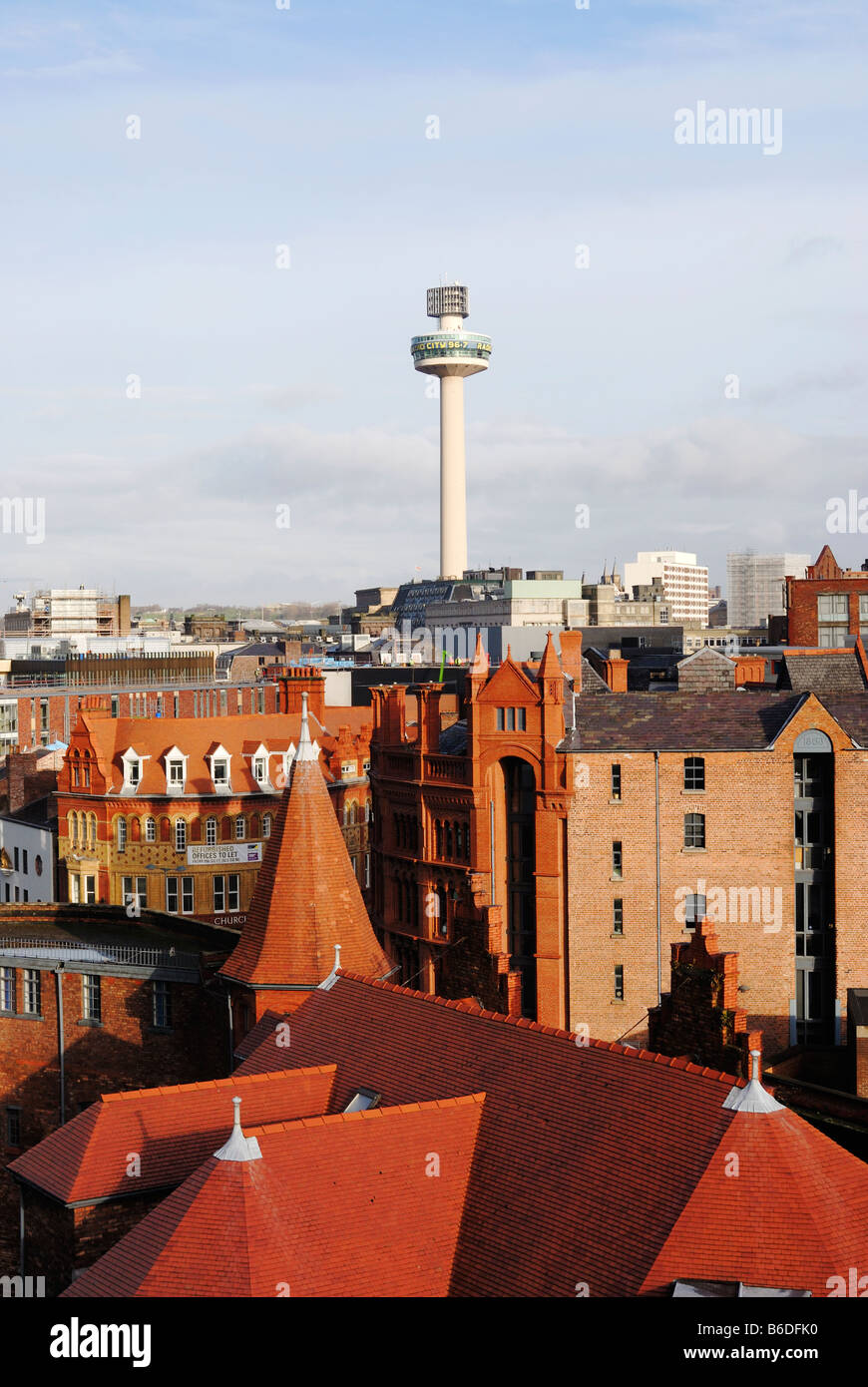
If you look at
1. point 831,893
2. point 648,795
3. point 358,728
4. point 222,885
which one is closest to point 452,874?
point 648,795

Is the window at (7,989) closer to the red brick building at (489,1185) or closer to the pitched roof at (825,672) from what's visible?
the red brick building at (489,1185)

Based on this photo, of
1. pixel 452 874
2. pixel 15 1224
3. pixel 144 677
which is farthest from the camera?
pixel 144 677

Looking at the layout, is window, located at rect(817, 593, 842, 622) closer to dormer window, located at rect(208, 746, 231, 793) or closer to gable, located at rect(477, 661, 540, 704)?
dormer window, located at rect(208, 746, 231, 793)

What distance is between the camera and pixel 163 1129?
35.2 meters

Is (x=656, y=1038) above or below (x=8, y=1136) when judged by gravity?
above

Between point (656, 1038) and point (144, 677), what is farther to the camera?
point (144, 677)

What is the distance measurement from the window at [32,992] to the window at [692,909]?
1142 inches

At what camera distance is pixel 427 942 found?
74812mm

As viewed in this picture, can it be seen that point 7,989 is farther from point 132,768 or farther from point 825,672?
point 825,672

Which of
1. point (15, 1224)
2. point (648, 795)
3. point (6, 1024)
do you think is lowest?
point (15, 1224)

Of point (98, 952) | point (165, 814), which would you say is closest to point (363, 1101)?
point (98, 952)
